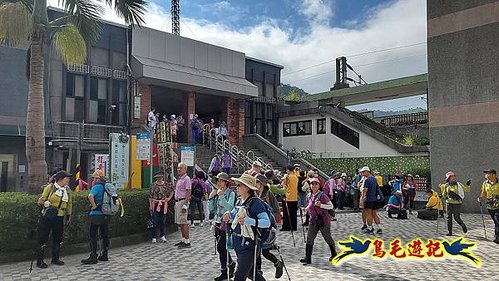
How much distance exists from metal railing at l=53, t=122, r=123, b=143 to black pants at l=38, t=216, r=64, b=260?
36.8 feet

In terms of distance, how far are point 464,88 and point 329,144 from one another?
11.6m

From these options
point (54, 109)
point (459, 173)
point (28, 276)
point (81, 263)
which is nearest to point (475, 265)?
point (81, 263)

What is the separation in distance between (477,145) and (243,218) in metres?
14.4

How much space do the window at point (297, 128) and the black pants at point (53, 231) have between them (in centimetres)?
2257

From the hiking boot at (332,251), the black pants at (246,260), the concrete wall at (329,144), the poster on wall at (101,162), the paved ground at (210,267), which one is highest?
the concrete wall at (329,144)

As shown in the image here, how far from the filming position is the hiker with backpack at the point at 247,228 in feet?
17.3

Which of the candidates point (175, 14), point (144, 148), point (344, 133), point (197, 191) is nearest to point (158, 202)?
point (197, 191)

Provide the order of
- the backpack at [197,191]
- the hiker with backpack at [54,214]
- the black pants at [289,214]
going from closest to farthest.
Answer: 1. the hiker with backpack at [54,214]
2. the black pants at [289,214]
3. the backpack at [197,191]

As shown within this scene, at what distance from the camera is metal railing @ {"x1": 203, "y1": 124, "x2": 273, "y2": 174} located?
21.9 meters

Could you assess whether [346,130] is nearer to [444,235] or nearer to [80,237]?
[444,235]

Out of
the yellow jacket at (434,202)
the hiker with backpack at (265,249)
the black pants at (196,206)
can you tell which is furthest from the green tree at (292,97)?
the hiker with backpack at (265,249)

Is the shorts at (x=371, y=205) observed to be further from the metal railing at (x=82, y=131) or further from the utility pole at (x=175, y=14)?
the utility pole at (x=175, y=14)

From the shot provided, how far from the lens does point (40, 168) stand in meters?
10.5

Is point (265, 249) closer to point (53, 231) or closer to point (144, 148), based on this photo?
point (53, 231)
